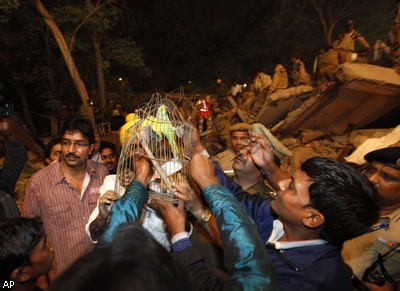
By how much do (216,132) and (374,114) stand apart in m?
4.76

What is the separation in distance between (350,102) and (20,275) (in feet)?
18.7

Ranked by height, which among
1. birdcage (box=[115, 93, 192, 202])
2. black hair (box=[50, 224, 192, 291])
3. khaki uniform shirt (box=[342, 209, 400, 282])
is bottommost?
khaki uniform shirt (box=[342, 209, 400, 282])

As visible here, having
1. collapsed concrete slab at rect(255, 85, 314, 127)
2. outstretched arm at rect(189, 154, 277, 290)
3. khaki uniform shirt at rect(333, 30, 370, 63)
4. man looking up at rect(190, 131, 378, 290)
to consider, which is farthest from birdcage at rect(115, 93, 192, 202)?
khaki uniform shirt at rect(333, 30, 370, 63)

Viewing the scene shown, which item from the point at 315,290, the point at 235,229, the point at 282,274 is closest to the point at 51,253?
the point at 235,229

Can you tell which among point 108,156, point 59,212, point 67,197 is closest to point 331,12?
point 108,156

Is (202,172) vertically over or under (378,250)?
over

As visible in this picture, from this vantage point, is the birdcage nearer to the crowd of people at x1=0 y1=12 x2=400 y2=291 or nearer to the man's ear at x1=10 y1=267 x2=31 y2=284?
the crowd of people at x1=0 y1=12 x2=400 y2=291

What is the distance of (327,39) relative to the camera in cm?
1889

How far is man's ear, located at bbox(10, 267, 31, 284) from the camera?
4.50ft

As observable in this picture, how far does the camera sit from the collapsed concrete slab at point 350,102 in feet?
15.7

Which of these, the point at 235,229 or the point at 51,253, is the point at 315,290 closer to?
the point at 235,229

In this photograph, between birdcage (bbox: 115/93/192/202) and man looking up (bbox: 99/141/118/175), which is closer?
birdcage (bbox: 115/93/192/202)

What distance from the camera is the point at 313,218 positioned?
53.9 inches

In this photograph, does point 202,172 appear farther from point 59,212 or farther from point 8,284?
point 59,212
